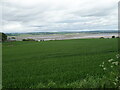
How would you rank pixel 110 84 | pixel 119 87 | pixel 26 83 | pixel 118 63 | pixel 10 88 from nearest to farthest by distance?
pixel 118 63
pixel 119 87
pixel 110 84
pixel 10 88
pixel 26 83

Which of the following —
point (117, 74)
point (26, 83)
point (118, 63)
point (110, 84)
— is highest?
point (118, 63)

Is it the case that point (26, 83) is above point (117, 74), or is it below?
below

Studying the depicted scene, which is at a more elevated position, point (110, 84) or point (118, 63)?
point (118, 63)

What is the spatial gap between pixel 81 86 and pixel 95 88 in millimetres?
375

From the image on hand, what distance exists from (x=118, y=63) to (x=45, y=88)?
213cm

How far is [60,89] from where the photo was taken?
14.8 feet

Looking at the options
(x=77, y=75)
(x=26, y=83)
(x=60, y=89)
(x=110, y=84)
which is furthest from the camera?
(x=77, y=75)

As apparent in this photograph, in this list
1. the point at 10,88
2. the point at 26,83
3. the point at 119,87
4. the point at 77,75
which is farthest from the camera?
the point at 77,75

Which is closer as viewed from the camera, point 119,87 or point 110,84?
point 119,87

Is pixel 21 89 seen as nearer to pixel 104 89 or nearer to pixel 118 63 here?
pixel 104 89

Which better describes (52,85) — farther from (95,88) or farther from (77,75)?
(77,75)

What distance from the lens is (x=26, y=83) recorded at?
5.91 meters

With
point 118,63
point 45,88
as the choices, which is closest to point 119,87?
point 118,63

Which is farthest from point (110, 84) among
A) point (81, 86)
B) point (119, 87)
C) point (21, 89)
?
point (21, 89)
